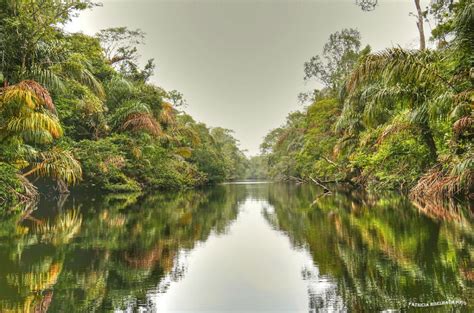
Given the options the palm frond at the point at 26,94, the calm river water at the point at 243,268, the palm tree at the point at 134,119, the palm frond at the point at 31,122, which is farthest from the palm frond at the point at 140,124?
the calm river water at the point at 243,268

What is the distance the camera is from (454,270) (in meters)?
4.36

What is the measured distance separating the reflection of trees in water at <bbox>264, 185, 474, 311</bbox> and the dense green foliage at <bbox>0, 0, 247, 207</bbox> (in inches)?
329

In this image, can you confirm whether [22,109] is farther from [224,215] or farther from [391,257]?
[391,257]

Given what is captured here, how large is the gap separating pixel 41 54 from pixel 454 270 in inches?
512

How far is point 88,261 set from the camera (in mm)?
5336

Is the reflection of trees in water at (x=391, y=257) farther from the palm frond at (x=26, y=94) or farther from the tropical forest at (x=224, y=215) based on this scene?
the palm frond at (x=26, y=94)

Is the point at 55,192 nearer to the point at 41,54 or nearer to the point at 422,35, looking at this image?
the point at 41,54

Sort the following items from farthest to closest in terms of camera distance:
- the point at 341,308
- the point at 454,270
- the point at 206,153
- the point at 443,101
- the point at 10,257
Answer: the point at 206,153, the point at 443,101, the point at 10,257, the point at 454,270, the point at 341,308

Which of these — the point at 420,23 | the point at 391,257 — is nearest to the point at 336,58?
the point at 420,23

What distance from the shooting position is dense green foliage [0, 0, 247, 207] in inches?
495

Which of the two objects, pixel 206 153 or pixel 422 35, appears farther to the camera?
pixel 206 153

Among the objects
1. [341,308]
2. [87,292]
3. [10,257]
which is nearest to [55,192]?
[10,257]

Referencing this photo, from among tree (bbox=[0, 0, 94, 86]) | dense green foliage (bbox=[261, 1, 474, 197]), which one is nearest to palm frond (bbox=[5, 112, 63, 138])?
tree (bbox=[0, 0, 94, 86])

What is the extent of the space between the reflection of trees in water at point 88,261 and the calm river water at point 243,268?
0.04 feet
